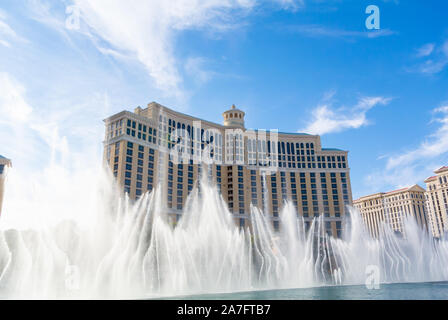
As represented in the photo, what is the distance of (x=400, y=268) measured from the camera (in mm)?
53031

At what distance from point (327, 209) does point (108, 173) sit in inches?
2692

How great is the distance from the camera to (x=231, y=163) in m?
101

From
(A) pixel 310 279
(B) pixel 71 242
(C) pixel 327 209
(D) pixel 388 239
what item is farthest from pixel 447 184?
(B) pixel 71 242

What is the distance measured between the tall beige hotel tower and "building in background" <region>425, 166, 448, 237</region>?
68.0 metres

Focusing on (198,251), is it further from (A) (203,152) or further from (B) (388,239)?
(A) (203,152)

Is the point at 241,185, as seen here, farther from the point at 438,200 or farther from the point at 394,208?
the point at 394,208

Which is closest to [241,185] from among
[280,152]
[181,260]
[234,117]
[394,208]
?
[280,152]

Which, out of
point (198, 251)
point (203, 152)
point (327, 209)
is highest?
point (203, 152)

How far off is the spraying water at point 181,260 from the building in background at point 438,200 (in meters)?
107

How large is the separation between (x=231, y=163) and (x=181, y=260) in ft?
221

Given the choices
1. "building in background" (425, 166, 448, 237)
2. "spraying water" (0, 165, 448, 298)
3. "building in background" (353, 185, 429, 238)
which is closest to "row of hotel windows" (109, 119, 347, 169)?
"spraying water" (0, 165, 448, 298)

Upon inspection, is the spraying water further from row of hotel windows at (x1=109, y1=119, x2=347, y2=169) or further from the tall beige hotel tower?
row of hotel windows at (x1=109, y1=119, x2=347, y2=169)

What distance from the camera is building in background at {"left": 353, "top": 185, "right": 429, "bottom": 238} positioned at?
160 m

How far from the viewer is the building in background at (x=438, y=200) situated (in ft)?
478
